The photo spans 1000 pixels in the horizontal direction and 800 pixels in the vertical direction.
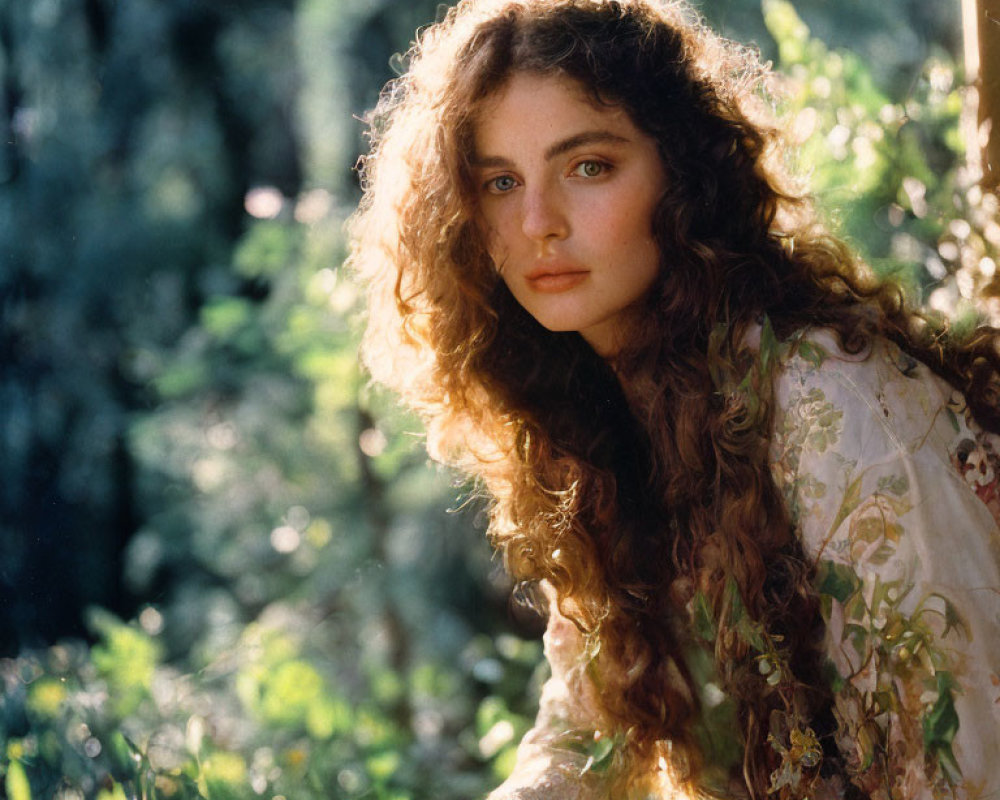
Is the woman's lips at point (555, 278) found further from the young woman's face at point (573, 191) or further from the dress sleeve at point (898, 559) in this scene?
the dress sleeve at point (898, 559)

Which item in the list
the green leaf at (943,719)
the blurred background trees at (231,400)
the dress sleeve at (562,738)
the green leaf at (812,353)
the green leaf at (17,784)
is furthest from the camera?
the blurred background trees at (231,400)

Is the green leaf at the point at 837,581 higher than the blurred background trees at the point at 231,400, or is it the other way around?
the green leaf at the point at 837,581

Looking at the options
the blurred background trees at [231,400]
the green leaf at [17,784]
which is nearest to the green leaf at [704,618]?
the blurred background trees at [231,400]

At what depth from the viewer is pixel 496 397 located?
1913 mm

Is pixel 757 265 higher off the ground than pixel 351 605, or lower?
higher

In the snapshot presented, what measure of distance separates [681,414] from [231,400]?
5.63 feet

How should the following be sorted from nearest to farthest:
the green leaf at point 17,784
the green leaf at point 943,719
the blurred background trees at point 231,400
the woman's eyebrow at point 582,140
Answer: the green leaf at point 943,719 < the woman's eyebrow at point 582,140 < the green leaf at point 17,784 < the blurred background trees at point 231,400

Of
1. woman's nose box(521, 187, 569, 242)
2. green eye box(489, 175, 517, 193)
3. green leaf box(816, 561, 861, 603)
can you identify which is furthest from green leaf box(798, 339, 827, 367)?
green eye box(489, 175, 517, 193)

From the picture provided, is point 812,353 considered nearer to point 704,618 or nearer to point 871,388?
point 871,388

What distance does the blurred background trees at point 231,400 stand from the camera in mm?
2688

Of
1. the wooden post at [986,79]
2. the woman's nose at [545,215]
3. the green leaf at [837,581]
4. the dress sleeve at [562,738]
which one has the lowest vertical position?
the dress sleeve at [562,738]

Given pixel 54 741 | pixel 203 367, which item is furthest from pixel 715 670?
pixel 203 367

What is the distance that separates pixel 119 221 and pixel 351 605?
1173mm

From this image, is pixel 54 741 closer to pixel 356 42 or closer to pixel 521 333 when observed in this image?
pixel 521 333
